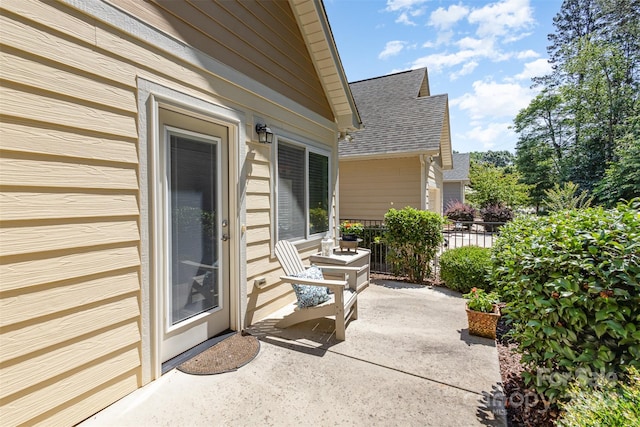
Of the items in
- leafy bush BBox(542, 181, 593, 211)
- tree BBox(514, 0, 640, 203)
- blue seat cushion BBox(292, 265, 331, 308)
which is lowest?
blue seat cushion BBox(292, 265, 331, 308)

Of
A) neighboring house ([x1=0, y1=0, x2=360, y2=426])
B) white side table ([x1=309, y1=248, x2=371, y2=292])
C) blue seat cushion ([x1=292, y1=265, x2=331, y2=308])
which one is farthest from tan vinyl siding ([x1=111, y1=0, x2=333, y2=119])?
blue seat cushion ([x1=292, y1=265, x2=331, y2=308])

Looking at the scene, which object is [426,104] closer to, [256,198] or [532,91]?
[256,198]

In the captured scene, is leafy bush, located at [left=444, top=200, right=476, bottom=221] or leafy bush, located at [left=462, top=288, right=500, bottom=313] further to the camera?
leafy bush, located at [left=444, top=200, right=476, bottom=221]

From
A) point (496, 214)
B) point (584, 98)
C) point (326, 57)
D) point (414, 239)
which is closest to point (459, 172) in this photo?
point (496, 214)

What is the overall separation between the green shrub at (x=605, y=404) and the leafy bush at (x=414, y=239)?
13.5 feet

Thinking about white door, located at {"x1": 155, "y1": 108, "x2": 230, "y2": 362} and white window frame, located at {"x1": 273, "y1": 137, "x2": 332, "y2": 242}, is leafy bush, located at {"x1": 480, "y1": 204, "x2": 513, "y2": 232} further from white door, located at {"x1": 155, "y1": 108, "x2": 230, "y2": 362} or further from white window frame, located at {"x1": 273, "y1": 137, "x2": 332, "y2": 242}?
white door, located at {"x1": 155, "y1": 108, "x2": 230, "y2": 362}

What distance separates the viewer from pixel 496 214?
15.9m

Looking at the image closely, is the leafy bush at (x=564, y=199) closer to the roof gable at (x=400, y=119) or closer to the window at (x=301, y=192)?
the roof gable at (x=400, y=119)

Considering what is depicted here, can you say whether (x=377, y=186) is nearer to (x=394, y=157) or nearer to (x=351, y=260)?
(x=394, y=157)

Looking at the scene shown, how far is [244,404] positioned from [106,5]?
2.99 metres

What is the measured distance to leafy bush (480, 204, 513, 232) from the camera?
15672 millimetres

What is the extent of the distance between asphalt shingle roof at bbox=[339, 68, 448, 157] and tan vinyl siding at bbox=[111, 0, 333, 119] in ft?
12.6

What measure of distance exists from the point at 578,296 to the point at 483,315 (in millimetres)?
1682

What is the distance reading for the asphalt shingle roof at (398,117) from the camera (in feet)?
27.0
